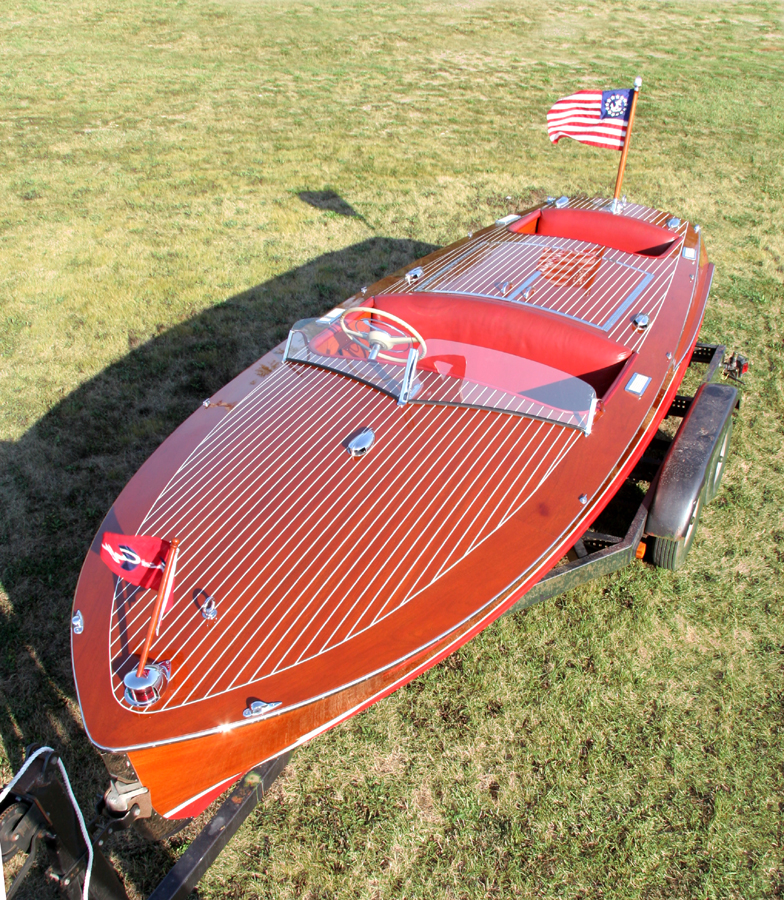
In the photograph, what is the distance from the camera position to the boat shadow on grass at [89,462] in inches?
120

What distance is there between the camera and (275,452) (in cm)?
310

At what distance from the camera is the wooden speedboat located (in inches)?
90.6

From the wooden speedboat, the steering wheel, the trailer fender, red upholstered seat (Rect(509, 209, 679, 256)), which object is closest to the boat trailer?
the trailer fender

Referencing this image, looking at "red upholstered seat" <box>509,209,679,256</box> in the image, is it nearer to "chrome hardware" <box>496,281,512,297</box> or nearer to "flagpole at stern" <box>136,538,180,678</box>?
"chrome hardware" <box>496,281,512,297</box>

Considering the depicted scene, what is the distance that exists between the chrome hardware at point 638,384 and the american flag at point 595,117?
2.35 metres

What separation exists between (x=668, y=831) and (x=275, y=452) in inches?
89.9

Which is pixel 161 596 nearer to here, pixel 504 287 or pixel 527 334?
pixel 527 334

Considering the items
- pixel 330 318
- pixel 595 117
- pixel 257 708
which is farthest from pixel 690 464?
pixel 595 117

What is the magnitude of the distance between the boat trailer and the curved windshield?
631mm

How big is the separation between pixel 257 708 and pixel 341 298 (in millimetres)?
4665

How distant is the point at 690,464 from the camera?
3.36 m

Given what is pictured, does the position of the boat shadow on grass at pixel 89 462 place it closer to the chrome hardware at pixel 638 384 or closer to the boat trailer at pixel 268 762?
the boat trailer at pixel 268 762

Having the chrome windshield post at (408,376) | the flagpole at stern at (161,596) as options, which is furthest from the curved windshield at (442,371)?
the flagpole at stern at (161,596)

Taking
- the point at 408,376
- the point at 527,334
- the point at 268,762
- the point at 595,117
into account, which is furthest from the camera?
the point at 595,117
